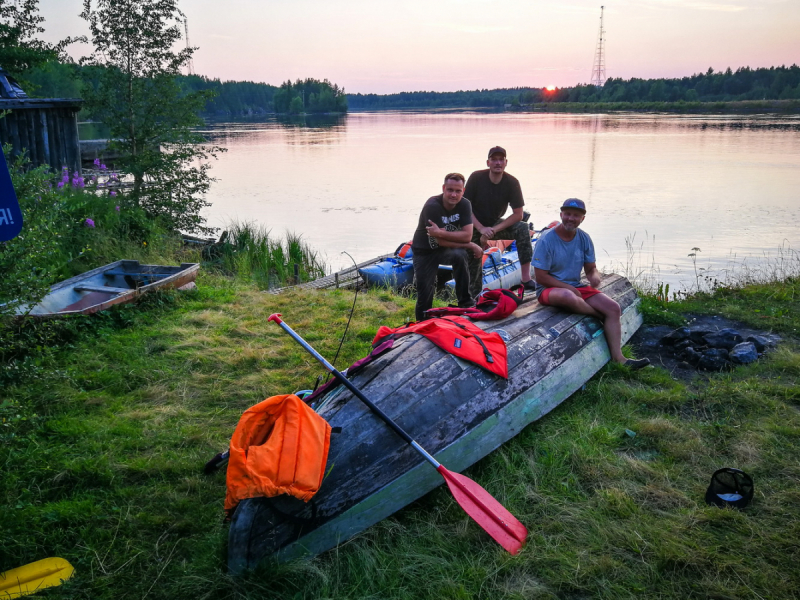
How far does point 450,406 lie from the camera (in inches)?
135

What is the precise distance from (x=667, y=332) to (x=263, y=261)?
7.27m

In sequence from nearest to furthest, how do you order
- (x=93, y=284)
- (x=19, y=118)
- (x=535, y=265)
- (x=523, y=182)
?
1. (x=535, y=265)
2. (x=93, y=284)
3. (x=19, y=118)
4. (x=523, y=182)

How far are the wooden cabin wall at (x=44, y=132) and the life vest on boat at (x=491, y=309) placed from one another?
10.00m

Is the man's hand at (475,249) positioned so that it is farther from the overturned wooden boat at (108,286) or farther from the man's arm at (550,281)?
the overturned wooden boat at (108,286)

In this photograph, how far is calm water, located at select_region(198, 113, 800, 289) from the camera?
45.0ft

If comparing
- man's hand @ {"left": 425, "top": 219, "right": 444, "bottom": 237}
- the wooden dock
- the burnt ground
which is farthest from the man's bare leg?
the wooden dock

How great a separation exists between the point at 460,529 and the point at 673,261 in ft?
36.0

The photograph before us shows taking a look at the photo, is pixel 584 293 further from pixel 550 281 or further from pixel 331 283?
pixel 331 283

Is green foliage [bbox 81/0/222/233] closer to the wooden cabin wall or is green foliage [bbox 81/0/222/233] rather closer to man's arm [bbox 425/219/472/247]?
the wooden cabin wall

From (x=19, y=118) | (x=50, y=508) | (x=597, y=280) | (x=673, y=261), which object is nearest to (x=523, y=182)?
(x=673, y=261)

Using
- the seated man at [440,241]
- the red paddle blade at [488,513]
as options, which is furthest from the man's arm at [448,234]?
the red paddle blade at [488,513]

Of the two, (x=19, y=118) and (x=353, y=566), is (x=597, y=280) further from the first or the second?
(x=19, y=118)

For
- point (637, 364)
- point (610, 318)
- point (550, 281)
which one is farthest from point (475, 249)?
point (637, 364)

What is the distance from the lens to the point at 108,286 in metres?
7.17
